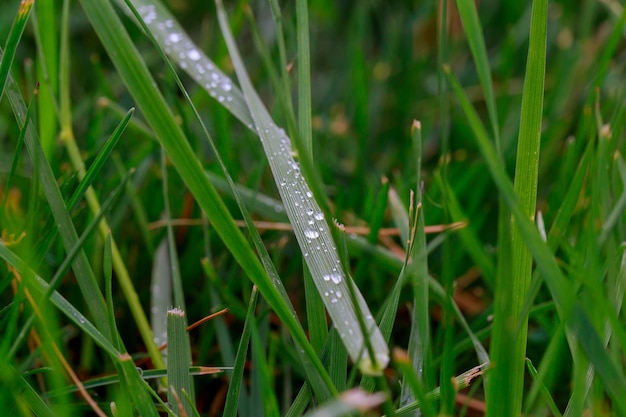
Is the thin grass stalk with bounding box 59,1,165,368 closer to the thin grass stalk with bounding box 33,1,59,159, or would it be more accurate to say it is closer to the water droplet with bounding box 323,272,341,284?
the thin grass stalk with bounding box 33,1,59,159

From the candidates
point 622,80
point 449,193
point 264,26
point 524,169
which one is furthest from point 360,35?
point 524,169

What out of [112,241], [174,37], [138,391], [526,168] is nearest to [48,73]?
[174,37]

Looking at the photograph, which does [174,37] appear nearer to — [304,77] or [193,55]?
[193,55]

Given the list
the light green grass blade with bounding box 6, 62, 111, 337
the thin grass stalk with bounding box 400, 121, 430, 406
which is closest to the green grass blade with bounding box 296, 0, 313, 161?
the thin grass stalk with bounding box 400, 121, 430, 406

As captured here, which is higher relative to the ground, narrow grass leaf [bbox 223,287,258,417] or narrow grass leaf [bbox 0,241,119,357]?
narrow grass leaf [bbox 0,241,119,357]

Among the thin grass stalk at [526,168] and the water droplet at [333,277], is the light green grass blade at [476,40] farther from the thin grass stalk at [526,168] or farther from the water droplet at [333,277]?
the water droplet at [333,277]

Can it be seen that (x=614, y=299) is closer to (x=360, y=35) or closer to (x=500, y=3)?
(x=360, y=35)
